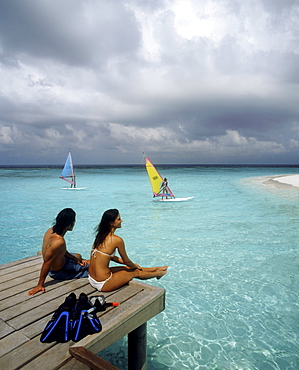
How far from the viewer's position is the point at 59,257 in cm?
427

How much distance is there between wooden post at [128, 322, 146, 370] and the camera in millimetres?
3865

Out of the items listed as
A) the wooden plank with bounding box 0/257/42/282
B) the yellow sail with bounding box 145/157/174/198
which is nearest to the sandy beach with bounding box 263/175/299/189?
the yellow sail with bounding box 145/157/174/198

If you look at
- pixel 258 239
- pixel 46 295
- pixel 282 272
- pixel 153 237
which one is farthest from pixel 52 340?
pixel 258 239

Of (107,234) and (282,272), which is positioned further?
(282,272)

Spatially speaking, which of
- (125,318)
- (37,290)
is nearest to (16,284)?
(37,290)

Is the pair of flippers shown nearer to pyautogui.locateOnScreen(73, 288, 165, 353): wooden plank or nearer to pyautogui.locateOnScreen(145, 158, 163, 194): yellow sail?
pyautogui.locateOnScreen(73, 288, 165, 353): wooden plank

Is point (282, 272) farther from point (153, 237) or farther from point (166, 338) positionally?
point (153, 237)

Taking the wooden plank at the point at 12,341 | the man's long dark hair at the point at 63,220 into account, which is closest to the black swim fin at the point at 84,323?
the wooden plank at the point at 12,341

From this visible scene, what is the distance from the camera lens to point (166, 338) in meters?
5.21

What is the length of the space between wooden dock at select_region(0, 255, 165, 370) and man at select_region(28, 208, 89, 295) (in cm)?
13

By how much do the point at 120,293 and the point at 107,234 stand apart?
3.10ft

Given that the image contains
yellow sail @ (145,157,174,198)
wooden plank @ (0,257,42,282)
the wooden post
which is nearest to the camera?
the wooden post

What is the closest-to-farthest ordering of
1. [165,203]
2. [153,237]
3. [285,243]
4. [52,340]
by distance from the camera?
[52,340] → [285,243] → [153,237] → [165,203]

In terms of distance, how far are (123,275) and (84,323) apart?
1.21 metres
